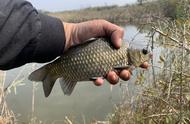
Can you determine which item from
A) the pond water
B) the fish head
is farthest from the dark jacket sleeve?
the pond water

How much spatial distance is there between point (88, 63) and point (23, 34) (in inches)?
11.9

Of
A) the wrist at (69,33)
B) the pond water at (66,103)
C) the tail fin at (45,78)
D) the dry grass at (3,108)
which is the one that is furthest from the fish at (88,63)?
the pond water at (66,103)

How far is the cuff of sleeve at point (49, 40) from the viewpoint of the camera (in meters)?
1.83

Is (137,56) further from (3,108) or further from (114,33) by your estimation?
(3,108)

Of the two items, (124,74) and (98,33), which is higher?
(98,33)

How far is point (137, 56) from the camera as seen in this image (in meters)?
1.84

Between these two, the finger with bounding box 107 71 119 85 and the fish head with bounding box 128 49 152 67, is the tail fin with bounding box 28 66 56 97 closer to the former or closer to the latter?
the finger with bounding box 107 71 119 85

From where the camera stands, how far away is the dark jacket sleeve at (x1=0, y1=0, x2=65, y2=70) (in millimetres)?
1654

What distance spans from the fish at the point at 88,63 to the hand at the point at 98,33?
4cm

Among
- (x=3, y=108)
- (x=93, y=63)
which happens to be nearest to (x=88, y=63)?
(x=93, y=63)

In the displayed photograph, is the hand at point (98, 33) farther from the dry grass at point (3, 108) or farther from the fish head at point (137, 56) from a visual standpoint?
the dry grass at point (3, 108)

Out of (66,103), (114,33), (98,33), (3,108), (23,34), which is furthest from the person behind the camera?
(66,103)

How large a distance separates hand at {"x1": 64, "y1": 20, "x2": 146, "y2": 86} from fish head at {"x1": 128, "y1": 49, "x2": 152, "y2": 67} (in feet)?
0.18

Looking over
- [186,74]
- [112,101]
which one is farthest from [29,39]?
[112,101]
